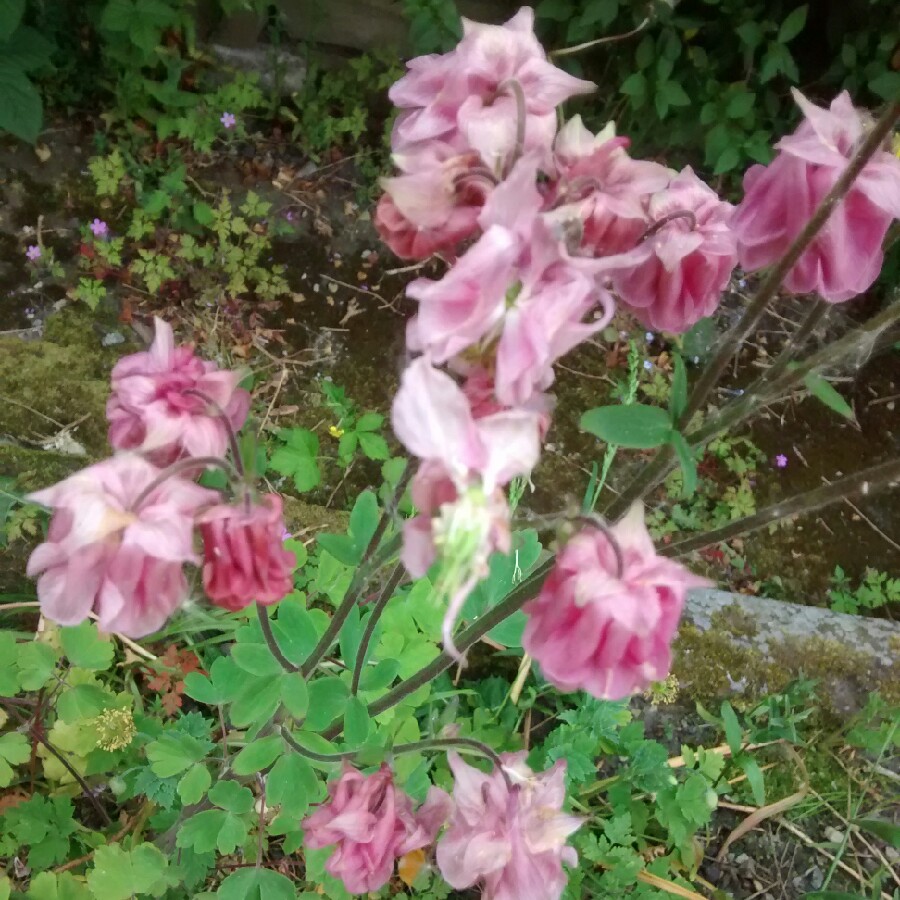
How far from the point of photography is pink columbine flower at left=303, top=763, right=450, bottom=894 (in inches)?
38.4

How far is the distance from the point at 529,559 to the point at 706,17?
1900mm

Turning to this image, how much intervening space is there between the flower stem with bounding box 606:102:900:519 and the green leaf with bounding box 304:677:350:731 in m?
0.47

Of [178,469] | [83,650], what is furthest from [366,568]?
[83,650]

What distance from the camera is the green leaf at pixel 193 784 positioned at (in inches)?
45.9

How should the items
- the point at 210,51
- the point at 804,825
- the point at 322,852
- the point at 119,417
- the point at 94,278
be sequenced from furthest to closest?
1. the point at 210,51
2. the point at 94,278
3. the point at 804,825
4. the point at 322,852
5. the point at 119,417

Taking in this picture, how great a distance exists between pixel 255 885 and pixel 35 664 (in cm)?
48

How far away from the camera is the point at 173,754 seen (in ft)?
3.93

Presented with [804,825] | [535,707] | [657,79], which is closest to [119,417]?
[535,707]

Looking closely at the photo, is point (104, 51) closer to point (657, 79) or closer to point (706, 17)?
point (657, 79)

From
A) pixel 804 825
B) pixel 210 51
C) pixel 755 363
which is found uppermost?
pixel 210 51

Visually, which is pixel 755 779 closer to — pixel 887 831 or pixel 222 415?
pixel 887 831

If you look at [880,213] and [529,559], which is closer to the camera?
[880,213]

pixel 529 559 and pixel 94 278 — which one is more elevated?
pixel 529 559

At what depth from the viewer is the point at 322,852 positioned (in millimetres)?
1269
